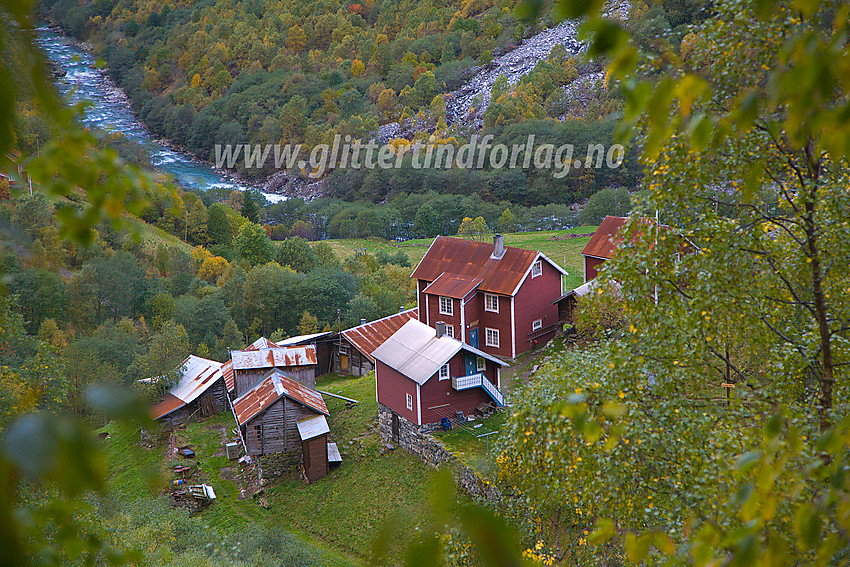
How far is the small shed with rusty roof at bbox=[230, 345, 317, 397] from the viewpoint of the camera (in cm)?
2712

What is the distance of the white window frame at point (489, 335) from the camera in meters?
28.0

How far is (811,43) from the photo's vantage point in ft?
4.83

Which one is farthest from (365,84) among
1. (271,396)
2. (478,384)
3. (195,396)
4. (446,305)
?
(478,384)

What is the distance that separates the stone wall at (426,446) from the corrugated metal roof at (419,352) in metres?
1.90

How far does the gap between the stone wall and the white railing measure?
1.73 meters

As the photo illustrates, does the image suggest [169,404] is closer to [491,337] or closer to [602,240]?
[491,337]

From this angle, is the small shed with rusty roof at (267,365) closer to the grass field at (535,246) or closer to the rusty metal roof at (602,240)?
the rusty metal roof at (602,240)

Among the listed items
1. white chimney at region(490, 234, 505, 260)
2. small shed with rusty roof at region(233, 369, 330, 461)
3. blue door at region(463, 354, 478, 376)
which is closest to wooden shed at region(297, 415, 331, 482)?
small shed with rusty roof at region(233, 369, 330, 461)

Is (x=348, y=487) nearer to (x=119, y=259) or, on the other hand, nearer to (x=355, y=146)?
(x=119, y=259)

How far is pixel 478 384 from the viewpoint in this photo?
21.8 meters

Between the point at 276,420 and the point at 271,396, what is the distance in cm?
96

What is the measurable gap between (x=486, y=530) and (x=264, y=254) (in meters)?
55.3

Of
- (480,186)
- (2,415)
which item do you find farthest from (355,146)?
(2,415)

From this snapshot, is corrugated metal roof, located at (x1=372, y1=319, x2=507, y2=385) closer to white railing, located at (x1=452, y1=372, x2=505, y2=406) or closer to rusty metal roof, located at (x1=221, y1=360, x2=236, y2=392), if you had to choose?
white railing, located at (x1=452, y1=372, x2=505, y2=406)
